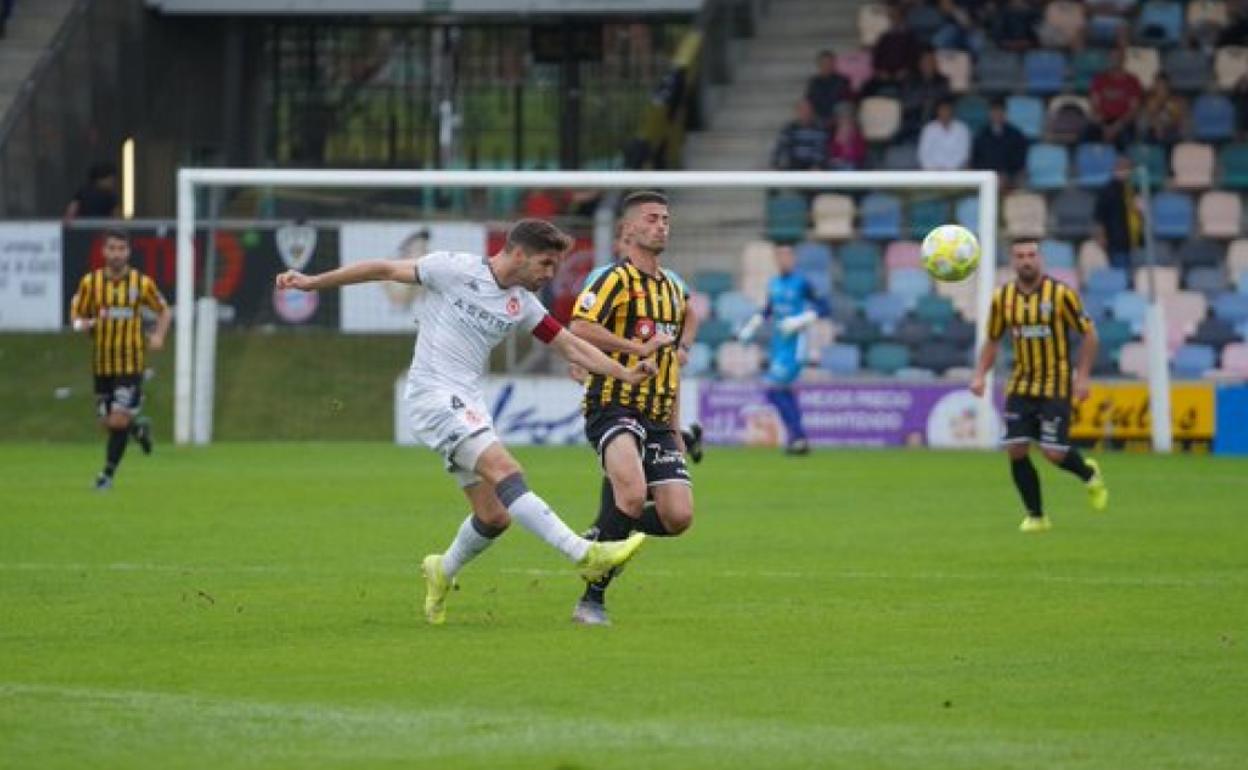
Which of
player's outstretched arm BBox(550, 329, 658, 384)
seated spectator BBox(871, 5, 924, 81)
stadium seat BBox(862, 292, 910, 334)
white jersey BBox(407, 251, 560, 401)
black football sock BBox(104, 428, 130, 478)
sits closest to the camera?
player's outstretched arm BBox(550, 329, 658, 384)

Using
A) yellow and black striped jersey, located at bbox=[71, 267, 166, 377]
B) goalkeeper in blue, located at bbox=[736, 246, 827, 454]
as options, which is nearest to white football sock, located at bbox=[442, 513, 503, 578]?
yellow and black striped jersey, located at bbox=[71, 267, 166, 377]

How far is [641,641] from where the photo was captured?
41.4 feet

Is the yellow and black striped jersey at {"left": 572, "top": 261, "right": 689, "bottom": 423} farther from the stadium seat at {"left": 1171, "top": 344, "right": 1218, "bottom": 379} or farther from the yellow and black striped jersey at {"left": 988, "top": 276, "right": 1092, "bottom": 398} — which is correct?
the stadium seat at {"left": 1171, "top": 344, "right": 1218, "bottom": 379}

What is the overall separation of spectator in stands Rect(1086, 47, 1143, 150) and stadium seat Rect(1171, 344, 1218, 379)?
4022mm

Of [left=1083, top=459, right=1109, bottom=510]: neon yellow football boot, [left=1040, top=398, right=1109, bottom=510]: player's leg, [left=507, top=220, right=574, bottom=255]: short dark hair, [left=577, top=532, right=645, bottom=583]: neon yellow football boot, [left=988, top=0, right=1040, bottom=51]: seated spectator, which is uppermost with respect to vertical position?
[left=988, top=0, right=1040, bottom=51]: seated spectator

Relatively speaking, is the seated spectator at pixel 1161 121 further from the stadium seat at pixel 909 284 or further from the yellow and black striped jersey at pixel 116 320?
the yellow and black striped jersey at pixel 116 320

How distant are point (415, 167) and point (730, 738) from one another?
33.7 metres

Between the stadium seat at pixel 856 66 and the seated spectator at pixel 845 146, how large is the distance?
4.92 feet

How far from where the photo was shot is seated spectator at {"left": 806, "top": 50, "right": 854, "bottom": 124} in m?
36.9

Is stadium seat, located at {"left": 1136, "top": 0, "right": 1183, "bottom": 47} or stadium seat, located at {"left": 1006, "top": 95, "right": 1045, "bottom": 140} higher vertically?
stadium seat, located at {"left": 1136, "top": 0, "right": 1183, "bottom": 47}

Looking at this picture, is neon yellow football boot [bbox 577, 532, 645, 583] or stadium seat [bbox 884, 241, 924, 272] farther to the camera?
stadium seat [bbox 884, 241, 924, 272]

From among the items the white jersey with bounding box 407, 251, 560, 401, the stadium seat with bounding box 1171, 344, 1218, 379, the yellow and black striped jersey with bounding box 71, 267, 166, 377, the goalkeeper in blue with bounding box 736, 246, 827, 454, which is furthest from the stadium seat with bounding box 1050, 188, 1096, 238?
the white jersey with bounding box 407, 251, 560, 401

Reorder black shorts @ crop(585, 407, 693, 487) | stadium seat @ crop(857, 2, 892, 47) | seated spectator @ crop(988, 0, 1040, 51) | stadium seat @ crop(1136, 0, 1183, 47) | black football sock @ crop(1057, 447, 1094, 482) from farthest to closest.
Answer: stadium seat @ crop(857, 2, 892, 47)
seated spectator @ crop(988, 0, 1040, 51)
stadium seat @ crop(1136, 0, 1183, 47)
black football sock @ crop(1057, 447, 1094, 482)
black shorts @ crop(585, 407, 693, 487)

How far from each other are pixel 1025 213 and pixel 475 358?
22.6 m
